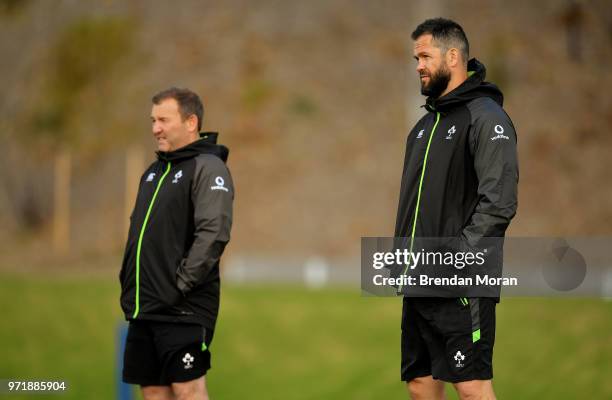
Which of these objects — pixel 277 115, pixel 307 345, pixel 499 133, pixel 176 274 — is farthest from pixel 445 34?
pixel 277 115

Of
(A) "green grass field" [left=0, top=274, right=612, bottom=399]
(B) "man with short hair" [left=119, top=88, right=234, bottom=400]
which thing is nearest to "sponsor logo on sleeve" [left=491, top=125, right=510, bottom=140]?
(B) "man with short hair" [left=119, top=88, right=234, bottom=400]

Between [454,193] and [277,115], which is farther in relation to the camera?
[277,115]

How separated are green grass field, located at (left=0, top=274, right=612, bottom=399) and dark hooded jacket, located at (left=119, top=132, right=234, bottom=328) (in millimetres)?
7280

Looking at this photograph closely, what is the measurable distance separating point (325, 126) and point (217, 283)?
30502 mm

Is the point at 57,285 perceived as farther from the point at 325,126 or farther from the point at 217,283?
the point at 217,283

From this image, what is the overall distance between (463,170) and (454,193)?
13 centimetres

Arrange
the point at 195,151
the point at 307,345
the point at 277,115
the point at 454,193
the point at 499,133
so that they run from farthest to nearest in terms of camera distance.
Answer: the point at 277,115 < the point at 307,345 < the point at 195,151 < the point at 454,193 < the point at 499,133

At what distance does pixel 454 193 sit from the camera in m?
5.29

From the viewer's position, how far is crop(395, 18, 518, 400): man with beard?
5.09m

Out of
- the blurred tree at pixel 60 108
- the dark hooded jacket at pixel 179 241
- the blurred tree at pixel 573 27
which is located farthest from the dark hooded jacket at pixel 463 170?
the blurred tree at pixel 573 27

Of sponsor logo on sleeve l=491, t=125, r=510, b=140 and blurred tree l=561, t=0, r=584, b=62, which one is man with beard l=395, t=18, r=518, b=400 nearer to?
sponsor logo on sleeve l=491, t=125, r=510, b=140

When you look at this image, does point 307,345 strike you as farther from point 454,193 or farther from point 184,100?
point 454,193

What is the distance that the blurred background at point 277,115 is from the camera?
32.6 m

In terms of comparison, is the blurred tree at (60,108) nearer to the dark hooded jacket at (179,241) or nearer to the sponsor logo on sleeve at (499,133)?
the dark hooded jacket at (179,241)
